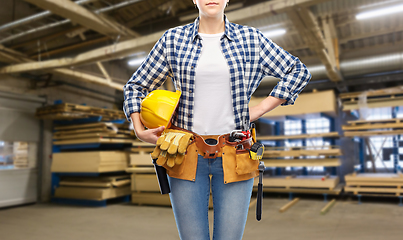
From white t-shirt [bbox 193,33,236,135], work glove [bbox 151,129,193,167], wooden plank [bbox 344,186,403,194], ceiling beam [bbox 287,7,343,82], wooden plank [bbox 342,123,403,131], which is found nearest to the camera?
work glove [bbox 151,129,193,167]

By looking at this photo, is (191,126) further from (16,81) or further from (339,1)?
(16,81)

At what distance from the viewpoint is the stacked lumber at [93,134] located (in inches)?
321

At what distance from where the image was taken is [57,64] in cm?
782

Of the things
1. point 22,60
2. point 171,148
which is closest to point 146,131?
point 171,148

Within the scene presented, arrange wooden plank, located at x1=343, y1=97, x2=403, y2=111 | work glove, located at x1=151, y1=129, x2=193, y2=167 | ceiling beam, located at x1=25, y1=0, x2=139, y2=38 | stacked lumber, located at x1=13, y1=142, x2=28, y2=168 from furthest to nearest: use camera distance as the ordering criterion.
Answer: stacked lumber, located at x1=13, y1=142, x2=28, y2=168 → wooden plank, located at x1=343, y1=97, x2=403, y2=111 → ceiling beam, located at x1=25, y1=0, x2=139, y2=38 → work glove, located at x1=151, y1=129, x2=193, y2=167

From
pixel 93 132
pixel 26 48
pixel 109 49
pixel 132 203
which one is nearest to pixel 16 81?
pixel 26 48

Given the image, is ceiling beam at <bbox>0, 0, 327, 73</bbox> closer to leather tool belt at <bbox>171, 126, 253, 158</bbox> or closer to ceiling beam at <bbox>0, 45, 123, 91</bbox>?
ceiling beam at <bbox>0, 45, 123, 91</bbox>

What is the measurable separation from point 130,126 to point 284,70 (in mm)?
7661

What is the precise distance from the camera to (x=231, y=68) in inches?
50.8

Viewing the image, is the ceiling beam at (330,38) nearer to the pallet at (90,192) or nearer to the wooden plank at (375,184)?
the wooden plank at (375,184)

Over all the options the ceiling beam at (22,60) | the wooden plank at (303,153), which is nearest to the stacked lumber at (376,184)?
the wooden plank at (303,153)

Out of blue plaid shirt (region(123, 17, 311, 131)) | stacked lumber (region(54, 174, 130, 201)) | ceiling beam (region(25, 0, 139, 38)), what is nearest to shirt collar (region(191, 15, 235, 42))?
blue plaid shirt (region(123, 17, 311, 131))

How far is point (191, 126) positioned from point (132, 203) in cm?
776

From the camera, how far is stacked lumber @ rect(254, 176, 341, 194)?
8.34 metres
